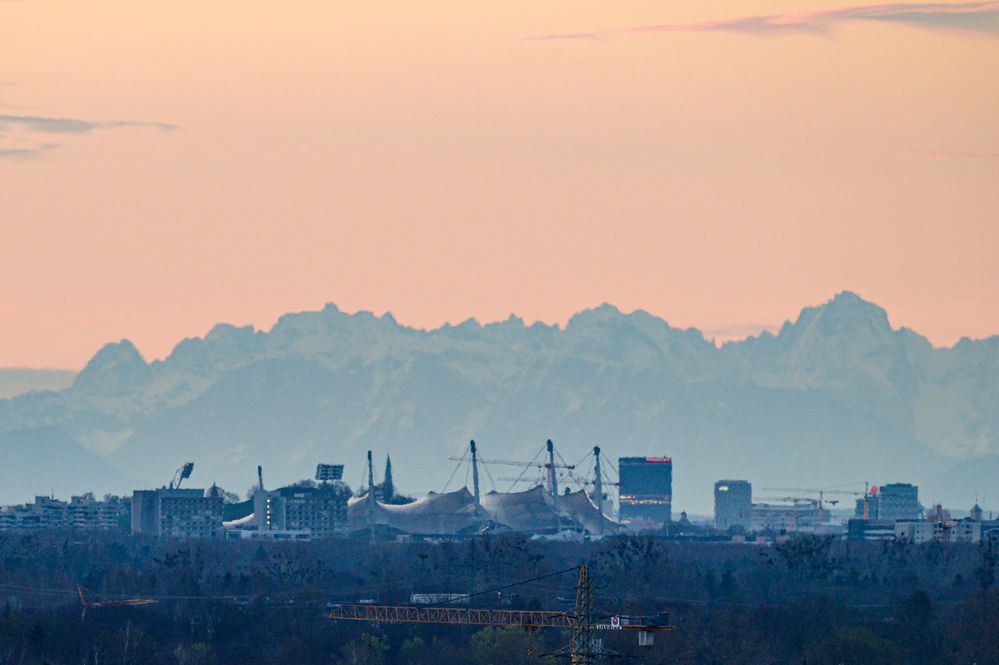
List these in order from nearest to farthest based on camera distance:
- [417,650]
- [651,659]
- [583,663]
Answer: [583,663] < [651,659] < [417,650]

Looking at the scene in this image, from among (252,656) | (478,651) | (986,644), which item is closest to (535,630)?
(478,651)

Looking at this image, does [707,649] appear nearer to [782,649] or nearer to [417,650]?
[782,649]

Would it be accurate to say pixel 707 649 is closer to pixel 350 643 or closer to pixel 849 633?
pixel 849 633

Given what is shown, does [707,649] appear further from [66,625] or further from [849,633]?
[66,625]

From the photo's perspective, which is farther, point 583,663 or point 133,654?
point 133,654

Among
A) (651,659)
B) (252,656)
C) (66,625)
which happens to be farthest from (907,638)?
(66,625)

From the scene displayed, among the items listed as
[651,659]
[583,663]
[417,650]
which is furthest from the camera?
[417,650]

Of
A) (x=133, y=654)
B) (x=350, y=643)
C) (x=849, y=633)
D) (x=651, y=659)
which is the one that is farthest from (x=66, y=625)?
(x=849, y=633)

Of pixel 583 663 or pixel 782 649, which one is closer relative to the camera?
pixel 583 663
